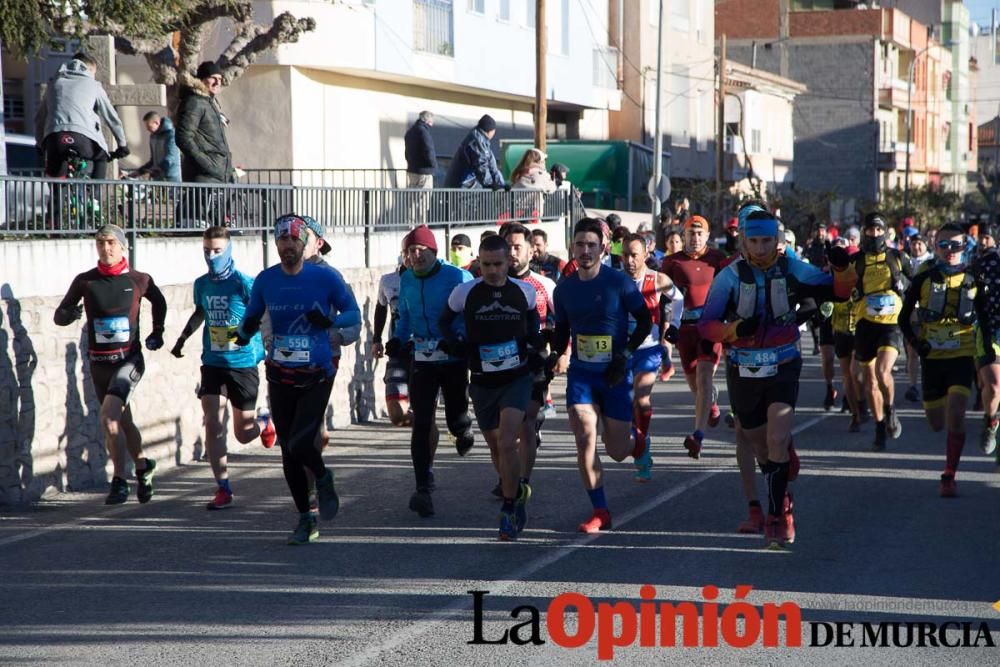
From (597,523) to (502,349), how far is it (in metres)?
1.26

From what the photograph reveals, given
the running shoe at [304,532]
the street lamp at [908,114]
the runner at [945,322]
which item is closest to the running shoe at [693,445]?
the runner at [945,322]

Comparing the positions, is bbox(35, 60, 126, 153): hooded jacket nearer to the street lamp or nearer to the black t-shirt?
the black t-shirt

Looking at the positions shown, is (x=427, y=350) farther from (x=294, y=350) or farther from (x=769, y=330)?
(x=769, y=330)

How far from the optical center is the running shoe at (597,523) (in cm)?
907

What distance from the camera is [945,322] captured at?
10.9 metres

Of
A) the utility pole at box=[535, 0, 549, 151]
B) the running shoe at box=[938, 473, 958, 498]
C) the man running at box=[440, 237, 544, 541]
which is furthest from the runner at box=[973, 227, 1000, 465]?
the utility pole at box=[535, 0, 549, 151]

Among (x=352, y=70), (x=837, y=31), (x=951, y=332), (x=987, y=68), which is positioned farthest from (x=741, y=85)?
(x=987, y=68)

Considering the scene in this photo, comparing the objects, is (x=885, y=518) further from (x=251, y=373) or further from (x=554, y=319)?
(x=251, y=373)

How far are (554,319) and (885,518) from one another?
2582mm

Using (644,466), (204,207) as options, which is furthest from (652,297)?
(204,207)

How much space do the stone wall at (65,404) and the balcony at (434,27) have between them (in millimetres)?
16814

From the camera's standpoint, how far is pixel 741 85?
55188 millimetres

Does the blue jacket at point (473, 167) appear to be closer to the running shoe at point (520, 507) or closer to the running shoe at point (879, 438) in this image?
the running shoe at point (879, 438)

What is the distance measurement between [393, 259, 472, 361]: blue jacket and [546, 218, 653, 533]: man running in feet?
2.91
